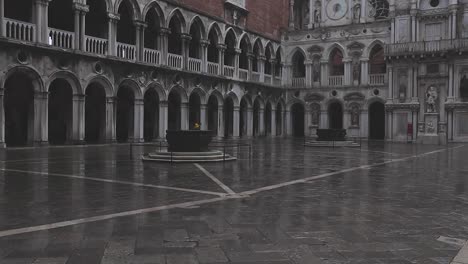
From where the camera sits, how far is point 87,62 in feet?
75.8

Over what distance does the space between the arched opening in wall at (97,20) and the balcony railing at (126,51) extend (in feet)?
3.58

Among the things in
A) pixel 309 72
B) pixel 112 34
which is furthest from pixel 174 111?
pixel 309 72

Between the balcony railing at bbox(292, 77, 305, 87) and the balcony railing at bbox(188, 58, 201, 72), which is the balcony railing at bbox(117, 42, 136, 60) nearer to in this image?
the balcony railing at bbox(188, 58, 201, 72)

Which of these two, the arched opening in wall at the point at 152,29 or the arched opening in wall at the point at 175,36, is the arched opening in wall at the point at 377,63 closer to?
the arched opening in wall at the point at 175,36

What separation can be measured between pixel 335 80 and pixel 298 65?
15.7ft

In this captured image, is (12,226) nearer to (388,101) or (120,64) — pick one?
(120,64)

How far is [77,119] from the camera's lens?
75.2 feet

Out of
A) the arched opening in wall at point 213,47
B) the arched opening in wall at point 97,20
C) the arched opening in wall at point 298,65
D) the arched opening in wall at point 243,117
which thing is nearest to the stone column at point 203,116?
the arched opening in wall at point 213,47

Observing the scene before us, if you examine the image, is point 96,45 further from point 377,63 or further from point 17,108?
point 377,63

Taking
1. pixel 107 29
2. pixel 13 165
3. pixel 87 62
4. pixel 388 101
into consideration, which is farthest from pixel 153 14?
pixel 388 101

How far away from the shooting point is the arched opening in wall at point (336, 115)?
40312 mm

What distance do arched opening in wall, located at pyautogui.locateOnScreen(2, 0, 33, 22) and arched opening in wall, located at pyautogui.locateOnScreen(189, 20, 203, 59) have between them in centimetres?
1115

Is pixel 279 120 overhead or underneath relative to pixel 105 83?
underneath

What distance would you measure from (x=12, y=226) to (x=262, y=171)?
7530mm
